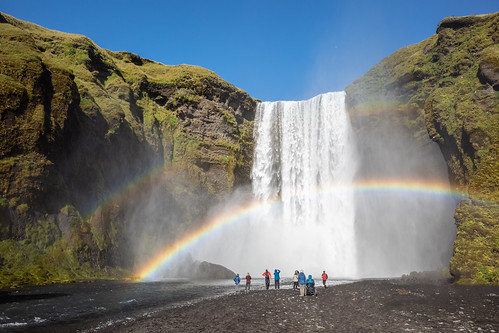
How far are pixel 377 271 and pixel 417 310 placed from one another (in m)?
36.5

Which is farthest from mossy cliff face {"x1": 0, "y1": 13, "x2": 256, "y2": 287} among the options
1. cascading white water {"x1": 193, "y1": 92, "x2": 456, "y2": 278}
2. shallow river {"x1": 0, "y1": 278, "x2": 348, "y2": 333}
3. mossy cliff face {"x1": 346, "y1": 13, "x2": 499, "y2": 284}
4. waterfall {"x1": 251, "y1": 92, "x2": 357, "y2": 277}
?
mossy cliff face {"x1": 346, "y1": 13, "x2": 499, "y2": 284}

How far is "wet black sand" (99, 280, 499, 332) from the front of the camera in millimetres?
12562

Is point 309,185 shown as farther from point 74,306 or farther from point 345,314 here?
point 74,306

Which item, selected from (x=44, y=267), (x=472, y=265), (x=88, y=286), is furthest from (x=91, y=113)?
(x=472, y=265)

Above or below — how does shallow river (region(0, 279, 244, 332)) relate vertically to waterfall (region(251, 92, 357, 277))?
below

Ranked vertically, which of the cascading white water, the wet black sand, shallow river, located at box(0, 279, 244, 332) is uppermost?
the cascading white water

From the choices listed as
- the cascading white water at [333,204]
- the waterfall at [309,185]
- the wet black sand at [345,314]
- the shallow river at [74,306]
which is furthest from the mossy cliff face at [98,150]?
the wet black sand at [345,314]

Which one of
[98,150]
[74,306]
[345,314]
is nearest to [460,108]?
[345,314]

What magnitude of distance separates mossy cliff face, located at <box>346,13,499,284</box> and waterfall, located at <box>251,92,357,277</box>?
5.58 metres

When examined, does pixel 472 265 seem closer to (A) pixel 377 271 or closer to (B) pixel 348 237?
(A) pixel 377 271

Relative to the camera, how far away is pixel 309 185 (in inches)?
2319

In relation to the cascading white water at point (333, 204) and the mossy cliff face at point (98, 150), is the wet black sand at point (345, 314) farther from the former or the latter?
the cascading white water at point (333, 204)

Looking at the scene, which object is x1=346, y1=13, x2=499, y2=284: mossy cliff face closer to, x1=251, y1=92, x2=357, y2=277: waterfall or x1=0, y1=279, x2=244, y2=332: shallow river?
x1=251, y1=92, x2=357, y2=277: waterfall

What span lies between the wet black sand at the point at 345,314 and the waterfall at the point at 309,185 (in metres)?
31.7
